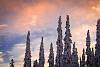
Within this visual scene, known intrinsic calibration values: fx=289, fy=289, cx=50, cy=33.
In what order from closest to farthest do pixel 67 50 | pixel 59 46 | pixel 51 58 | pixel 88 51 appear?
pixel 67 50
pixel 59 46
pixel 88 51
pixel 51 58

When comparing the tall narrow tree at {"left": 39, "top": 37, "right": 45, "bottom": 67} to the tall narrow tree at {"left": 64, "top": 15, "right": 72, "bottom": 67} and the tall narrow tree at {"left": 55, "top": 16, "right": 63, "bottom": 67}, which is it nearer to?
the tall narrow tree at {"left": 55, "top": 16, "right": 63, "bottom": 67}

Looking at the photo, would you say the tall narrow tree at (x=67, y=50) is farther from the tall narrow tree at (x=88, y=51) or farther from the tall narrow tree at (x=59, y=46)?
the tall narrow tree at (x=88, y=51)

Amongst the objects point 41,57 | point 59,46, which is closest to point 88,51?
point 59,46

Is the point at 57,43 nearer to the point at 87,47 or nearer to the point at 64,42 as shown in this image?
the point at 64,42

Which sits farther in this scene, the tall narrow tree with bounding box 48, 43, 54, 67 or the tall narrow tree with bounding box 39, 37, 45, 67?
the tall narrow tree with bounding box 39, 37, 45, 67

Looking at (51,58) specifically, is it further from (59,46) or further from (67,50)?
(67,50)

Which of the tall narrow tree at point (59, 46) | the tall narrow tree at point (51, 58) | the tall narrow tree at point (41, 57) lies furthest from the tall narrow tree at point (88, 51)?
the tall narrow tree at point (41, 57)

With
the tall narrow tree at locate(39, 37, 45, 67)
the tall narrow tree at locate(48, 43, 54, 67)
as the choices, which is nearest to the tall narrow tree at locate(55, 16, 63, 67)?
the tall narrow tree at locate(48, 43, 54, 67)

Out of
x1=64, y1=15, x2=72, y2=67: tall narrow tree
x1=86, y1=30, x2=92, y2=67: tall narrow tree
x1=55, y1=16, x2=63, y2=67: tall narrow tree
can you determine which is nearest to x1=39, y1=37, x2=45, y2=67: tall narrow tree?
x1=55, y1=16, x2=63, y2=67: tall narrow tree

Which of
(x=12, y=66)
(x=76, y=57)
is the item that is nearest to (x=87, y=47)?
(x=76, y=57)

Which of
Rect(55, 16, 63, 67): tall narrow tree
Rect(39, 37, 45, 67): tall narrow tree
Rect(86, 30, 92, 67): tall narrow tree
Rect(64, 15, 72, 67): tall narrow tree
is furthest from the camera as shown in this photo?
Rect(39, 37, 45, 67): tall narrow tree

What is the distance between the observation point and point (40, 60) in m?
119

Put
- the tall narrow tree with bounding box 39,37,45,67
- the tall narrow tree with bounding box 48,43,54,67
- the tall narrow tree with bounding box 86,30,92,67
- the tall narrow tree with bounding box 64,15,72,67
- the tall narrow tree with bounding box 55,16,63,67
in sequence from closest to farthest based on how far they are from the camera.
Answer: the tall narrow tree with bounding box 64,15,72,67 < the tall narrow tree with bounding box 55,16,63,67 < the tall narrow tree with bounding box 86,30,92,67 < the tall narrow tree with bounding box 48,43,54,67 < the tall narrow tree with bounding box 39,37,45,67

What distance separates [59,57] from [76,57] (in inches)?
809
